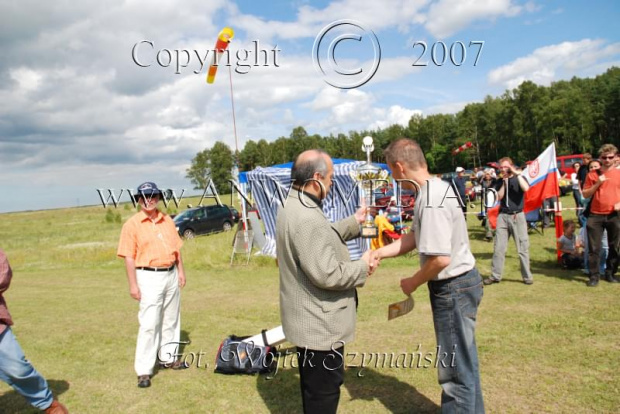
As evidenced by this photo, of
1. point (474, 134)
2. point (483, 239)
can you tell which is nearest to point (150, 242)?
point (483, 239)

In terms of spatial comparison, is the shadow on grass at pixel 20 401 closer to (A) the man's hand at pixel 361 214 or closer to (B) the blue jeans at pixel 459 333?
(A) the man's hand at pixel 361 214

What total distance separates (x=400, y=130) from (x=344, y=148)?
11769 millimetres

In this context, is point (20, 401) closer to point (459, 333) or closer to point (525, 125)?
point (459, 333)

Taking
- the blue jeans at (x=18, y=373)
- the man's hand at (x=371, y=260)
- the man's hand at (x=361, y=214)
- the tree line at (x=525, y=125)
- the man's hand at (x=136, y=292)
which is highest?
the tree line at (x=525, y=125)

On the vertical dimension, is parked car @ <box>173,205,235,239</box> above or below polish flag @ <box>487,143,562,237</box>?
below

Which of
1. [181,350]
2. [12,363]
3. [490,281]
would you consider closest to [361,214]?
[12,363]

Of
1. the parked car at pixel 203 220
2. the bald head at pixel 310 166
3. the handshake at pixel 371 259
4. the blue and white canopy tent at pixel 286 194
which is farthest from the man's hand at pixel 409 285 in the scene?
the parked car at pixel 203 220

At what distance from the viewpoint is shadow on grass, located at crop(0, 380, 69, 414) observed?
4.04 meters

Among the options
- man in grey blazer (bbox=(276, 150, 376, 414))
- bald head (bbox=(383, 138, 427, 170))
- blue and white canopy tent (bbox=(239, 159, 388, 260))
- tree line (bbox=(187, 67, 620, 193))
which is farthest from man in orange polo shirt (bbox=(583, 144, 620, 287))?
tree line (bbox=(187, 67, 620, 193))

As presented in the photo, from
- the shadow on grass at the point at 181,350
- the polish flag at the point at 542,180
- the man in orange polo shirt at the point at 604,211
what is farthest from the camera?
the polish flag at the point at 542,180

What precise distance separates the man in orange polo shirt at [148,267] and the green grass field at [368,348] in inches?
15.2

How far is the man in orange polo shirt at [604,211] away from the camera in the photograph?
6723mm

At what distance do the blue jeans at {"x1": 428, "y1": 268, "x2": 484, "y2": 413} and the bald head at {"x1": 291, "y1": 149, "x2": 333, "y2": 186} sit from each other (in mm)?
1064

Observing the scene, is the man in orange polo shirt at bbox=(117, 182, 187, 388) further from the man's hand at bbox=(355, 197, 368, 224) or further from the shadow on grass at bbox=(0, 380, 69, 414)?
Answer: the man's hand at bbox=(355, 197, 368, 224)
